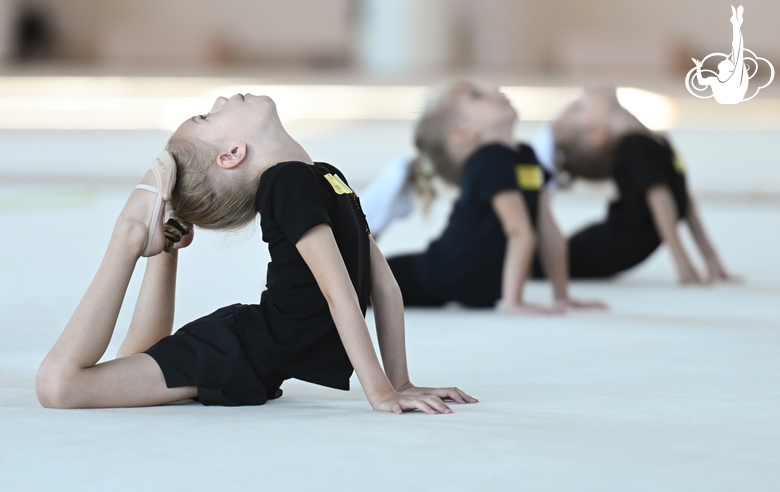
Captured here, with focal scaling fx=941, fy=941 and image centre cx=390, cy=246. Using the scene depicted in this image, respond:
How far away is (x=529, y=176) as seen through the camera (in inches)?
99.7

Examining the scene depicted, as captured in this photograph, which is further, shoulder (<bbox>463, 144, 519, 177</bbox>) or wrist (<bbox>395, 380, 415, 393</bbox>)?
shoulder (<bbox>463, 144, 519, 177</bbox>)

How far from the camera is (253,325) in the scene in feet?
4.20

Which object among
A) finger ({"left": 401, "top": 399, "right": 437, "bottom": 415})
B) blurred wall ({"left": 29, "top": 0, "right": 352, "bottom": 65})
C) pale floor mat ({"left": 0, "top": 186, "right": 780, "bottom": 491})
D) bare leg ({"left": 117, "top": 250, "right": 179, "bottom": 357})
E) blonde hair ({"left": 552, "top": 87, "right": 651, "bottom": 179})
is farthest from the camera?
blurred wall ({"left": 29, "top": 0, "right": 352, "bottom": 65})

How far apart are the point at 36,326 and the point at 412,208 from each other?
3.99 ft

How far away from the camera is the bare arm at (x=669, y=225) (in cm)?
300

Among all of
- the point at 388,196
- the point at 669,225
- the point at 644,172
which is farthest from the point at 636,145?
the point at 388,196

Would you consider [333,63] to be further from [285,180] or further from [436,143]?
[285,180]

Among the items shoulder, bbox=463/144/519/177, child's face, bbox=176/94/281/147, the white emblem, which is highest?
the white emblem

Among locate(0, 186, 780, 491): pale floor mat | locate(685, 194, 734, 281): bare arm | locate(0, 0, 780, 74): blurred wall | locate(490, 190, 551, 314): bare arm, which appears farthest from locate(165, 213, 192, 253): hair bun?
locate(0, 0, 780, 74): blurred wall

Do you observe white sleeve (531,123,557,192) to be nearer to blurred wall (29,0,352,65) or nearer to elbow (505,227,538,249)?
elbow (505,227,538,249)

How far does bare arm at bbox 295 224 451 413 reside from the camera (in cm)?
116

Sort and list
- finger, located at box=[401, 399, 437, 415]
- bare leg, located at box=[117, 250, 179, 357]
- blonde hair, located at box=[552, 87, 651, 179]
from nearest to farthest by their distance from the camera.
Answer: finger, located at box=[401, 399, 437, 415] → bare leg, located at box=[117, 250, 179, 357] → blonde hair, located at box=[552, 87, 651, 179]

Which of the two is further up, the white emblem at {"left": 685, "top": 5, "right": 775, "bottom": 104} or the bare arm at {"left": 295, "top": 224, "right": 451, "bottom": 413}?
the white emblem at {"left": 685, "top": 5, "right": 775, "bottom": 104}

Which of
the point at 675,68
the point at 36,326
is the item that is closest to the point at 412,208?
the point at 36,326
